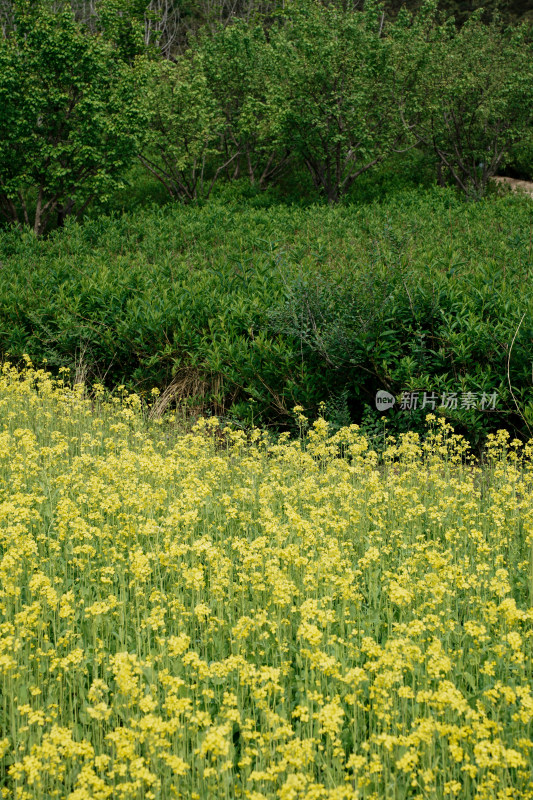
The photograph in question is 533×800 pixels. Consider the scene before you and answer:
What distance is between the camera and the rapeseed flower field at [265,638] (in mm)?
2912

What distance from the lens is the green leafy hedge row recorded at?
24.7ft

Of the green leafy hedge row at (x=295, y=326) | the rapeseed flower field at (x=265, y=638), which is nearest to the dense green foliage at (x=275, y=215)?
the green leafy hedge row at (x=295, y=326)

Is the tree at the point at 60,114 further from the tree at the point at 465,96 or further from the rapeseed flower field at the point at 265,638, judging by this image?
the rapeseed flower field at the point at 265,638

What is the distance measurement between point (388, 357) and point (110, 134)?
44.3 feet

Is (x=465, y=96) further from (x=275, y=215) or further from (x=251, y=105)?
(x=275, y=215)

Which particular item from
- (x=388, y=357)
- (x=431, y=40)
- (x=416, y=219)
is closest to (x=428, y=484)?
(x=388, y=357)

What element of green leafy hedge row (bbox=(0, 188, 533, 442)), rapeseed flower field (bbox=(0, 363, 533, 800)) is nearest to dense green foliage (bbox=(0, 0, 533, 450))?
green leafy hedge row (bbox=(0, 188, 533, 442))

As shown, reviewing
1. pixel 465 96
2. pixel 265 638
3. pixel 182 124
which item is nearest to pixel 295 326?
pixel 265 638

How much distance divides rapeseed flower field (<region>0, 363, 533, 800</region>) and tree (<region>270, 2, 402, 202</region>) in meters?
16.8

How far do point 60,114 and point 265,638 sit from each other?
17.4 m

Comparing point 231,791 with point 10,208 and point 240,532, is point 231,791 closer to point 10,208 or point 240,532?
point 240,532

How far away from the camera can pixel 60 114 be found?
18.1m

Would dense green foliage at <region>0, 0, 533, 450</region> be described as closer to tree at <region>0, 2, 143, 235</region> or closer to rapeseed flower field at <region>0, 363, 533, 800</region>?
tree at <region>0, 2, 143, 235</region>

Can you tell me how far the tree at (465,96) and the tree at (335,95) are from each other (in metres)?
0.77
